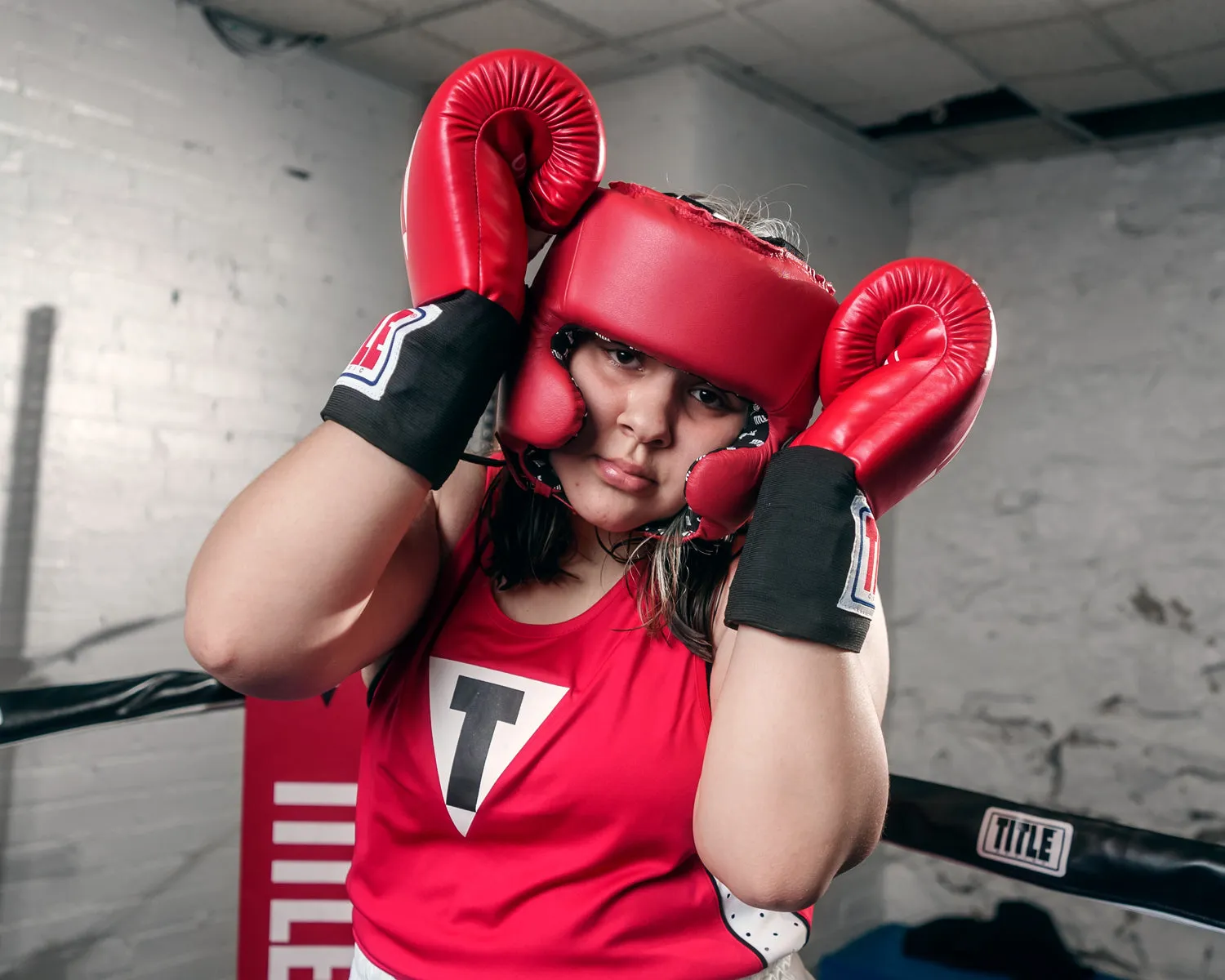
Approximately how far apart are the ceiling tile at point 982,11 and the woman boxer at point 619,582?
2052 mm

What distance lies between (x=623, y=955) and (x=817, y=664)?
14.1 inches

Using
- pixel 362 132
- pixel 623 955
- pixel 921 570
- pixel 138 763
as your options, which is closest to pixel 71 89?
pixel 362 132

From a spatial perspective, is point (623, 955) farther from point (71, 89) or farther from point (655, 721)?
point (71, 89)

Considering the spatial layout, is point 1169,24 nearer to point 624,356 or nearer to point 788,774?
point 624,356

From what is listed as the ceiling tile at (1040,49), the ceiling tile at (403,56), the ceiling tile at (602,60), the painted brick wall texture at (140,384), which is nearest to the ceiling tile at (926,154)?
the ceiling tile at (1040,49)

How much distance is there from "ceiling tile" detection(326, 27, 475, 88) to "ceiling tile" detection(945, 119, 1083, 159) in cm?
175

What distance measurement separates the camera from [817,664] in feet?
2.85

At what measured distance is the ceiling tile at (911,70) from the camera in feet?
9.86

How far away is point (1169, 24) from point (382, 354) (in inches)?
108

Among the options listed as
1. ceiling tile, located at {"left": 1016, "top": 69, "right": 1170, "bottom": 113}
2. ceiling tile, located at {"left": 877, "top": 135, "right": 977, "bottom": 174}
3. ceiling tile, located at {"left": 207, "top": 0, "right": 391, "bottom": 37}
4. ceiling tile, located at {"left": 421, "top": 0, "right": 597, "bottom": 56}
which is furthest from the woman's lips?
ceiling tile, located at {"left": 877, "top": 135, "right": 977, "bottom": 174}

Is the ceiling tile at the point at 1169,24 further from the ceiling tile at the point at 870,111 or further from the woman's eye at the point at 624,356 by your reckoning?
the woman's eye at the point at 624,356

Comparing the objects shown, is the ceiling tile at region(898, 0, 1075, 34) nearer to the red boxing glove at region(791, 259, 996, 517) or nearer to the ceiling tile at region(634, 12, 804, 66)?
the ceiling tile at region(634, 12, 804, 66)

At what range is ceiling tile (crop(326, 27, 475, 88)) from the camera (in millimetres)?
3127

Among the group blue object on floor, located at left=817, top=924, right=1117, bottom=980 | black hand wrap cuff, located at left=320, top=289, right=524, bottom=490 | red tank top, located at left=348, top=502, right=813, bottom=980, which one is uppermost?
black hand wrap cuff, located at left=320, top=289, right=524, bottom=490
